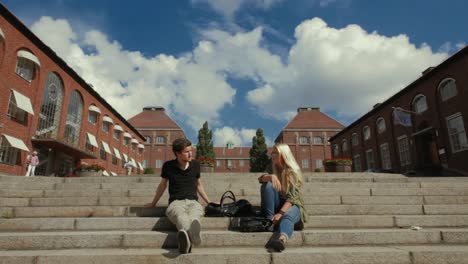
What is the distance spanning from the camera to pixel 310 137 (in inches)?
2136

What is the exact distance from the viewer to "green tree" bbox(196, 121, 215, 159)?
48.4 metres

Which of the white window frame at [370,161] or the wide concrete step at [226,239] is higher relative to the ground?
the white window frame at [370,161]

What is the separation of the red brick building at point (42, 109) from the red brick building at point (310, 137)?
1380 inches

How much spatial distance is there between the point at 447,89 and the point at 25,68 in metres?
31.0

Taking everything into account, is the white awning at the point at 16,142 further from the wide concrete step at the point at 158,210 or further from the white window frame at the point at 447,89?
the white window frame at the point at 447,89

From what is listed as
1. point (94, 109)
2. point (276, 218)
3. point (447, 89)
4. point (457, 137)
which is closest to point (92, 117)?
point (94, 109)

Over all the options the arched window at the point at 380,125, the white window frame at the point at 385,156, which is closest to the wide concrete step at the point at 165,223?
the white window frame at the point at 385,156

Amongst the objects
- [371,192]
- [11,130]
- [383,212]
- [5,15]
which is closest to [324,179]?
[371,192]

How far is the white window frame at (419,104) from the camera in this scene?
22.5 metres

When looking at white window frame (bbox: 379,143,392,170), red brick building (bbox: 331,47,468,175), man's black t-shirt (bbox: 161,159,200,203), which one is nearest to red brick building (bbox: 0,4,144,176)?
man's black t-shirt (bbox: 161,159,200,203)

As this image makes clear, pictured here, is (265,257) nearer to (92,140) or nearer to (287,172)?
(287,172)

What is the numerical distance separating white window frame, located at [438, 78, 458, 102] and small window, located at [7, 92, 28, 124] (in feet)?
100.0

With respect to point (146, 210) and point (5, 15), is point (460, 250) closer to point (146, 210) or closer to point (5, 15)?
point (146, 210)

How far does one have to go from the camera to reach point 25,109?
18453 millimetres
